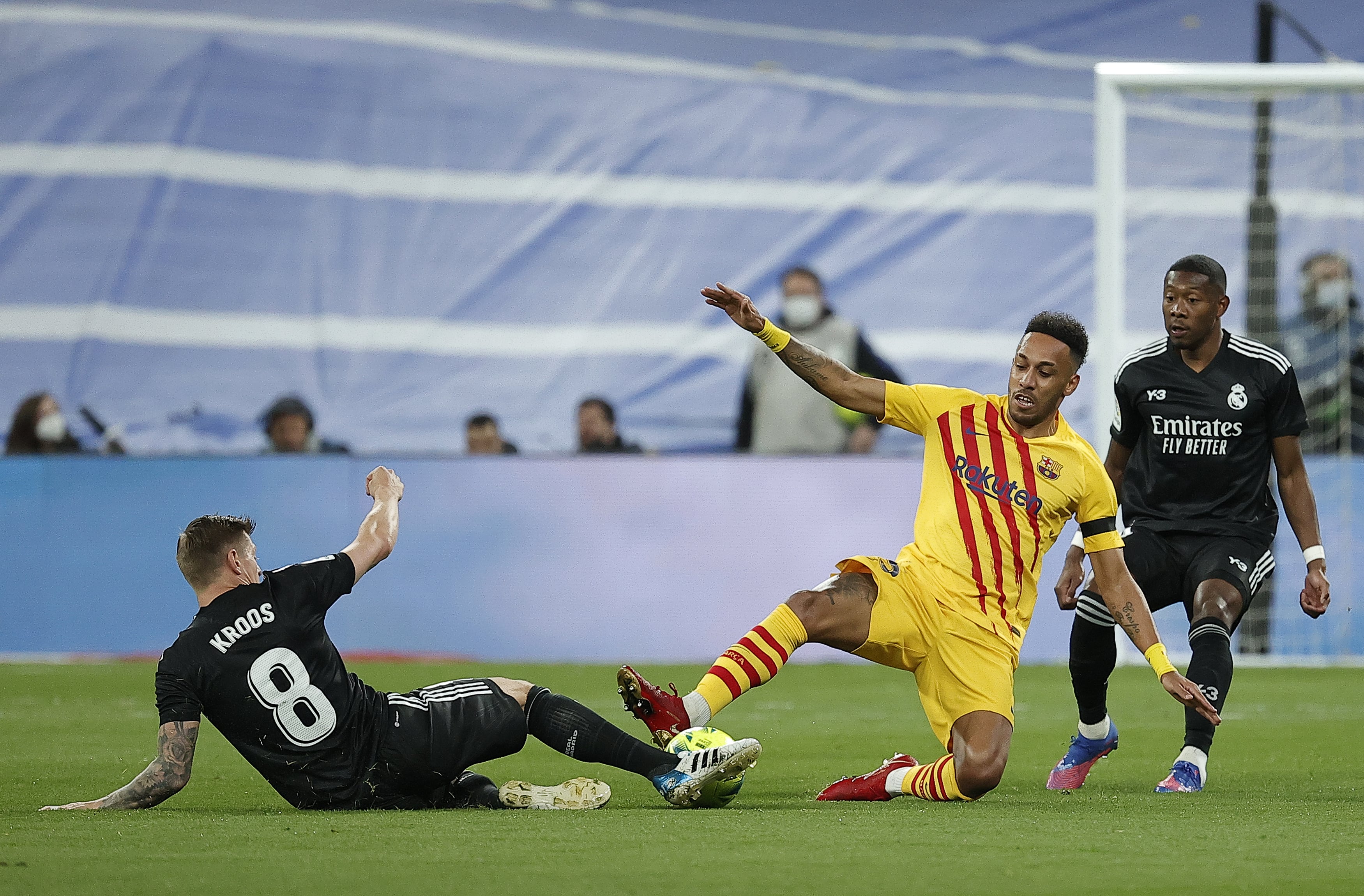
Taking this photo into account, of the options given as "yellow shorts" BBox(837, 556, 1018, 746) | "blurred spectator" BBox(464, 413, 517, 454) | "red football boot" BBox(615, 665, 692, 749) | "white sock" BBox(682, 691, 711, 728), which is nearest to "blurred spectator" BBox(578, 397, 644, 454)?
"blurred spectator" BBox(464, 413, 517, 454)

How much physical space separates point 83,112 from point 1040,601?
913 cm

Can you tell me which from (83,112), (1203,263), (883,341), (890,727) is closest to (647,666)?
(890,727)

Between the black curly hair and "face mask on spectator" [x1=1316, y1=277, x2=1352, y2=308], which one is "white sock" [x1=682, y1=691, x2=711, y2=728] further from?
"face mask on spectator" [x1=1316, y1=277, x2=1352, y2=308]

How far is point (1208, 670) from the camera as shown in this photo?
5125 mm

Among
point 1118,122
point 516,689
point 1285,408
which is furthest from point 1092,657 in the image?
point 1118,122

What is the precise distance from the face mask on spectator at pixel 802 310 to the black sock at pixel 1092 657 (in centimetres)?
751

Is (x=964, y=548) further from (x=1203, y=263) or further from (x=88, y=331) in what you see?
(x=88, y=331)

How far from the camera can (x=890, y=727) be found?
7.11 metres

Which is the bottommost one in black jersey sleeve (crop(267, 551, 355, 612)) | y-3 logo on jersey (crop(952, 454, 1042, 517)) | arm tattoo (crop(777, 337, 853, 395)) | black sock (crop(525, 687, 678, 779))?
black sock (crop(525, 687, 678, 779))

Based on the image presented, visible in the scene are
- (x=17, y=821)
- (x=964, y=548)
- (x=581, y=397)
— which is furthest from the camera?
(x=581, y=397)

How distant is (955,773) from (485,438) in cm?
799

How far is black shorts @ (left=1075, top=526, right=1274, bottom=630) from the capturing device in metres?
5.39

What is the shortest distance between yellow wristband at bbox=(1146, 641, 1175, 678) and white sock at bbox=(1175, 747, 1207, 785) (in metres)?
0.54

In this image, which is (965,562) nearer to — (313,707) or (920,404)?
(920,404)
